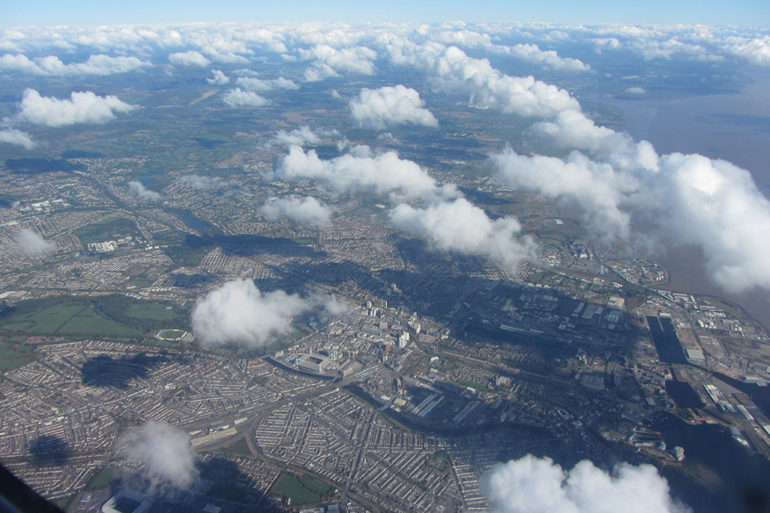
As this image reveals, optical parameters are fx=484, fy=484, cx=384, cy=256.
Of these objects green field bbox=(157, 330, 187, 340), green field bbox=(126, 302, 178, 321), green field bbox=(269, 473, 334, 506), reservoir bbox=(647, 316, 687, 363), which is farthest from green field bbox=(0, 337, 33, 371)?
reservoir bbox=(647, 316, 687, 363)

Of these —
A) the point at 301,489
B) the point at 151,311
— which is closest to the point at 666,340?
the point at 301,489

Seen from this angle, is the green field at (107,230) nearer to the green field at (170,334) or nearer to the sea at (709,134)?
the green field at (170,334)

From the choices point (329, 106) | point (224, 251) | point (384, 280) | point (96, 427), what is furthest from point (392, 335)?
point (329, 106)

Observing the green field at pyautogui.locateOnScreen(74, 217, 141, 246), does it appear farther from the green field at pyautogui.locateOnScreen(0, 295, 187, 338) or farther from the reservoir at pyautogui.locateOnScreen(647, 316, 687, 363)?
the reservoir at pyautogui.locateOnScreen(647, 316, 687, 363)

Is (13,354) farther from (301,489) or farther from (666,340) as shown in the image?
(666,340)

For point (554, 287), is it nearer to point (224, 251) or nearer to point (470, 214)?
point (470, 214)

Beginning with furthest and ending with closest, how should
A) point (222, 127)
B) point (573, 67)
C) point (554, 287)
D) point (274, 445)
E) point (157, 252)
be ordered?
point (573, 67)
point (222, 127)
point (157, 252)
point (554, 287)
point (274, 445)

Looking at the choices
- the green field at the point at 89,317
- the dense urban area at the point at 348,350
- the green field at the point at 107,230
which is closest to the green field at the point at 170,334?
the dense urban area at the point at 348,350
